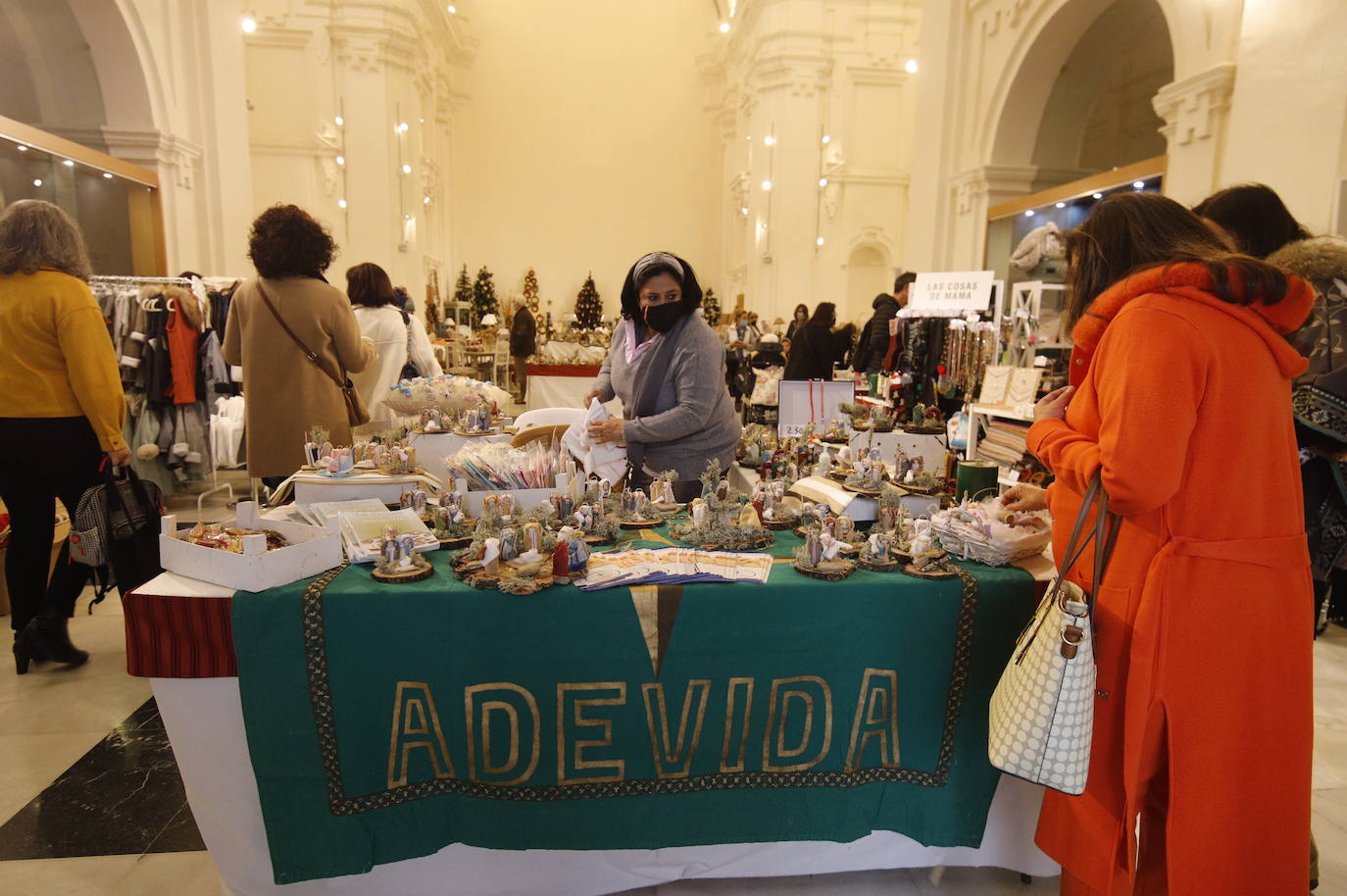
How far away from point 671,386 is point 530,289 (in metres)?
15.4

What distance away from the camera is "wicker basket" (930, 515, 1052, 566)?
6.27ft

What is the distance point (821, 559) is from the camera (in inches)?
74.4

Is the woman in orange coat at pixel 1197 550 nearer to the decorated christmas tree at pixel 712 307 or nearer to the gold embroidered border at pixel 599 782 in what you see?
the gold embroidered border at pixel 599 782

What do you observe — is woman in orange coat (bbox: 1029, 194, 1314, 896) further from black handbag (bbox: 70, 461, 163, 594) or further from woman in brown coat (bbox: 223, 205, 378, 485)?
black handbag (bbox: 70, 461, 163, 594)

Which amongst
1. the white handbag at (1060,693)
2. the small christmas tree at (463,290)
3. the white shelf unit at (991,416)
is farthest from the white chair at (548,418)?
the small christmas tree at (463,290)

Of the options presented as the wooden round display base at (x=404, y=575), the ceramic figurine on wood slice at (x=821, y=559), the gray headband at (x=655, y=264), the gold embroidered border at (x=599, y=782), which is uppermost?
the gray headband at (x=655, y=264)

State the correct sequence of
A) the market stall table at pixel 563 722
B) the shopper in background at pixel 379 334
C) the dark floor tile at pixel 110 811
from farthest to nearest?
the shopper in background at pixel 379 334 < the dark floor tile at pixel 110 811 < the market stall table at pixel 563 722

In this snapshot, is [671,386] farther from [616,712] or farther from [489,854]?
[489,854]

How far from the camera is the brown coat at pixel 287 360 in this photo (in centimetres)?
316

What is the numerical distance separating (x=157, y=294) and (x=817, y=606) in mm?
5455

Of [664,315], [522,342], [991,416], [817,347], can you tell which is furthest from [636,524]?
[522,342]

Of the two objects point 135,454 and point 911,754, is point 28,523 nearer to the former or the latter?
point 135,454

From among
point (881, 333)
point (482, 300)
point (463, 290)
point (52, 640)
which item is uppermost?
point (463, 290)

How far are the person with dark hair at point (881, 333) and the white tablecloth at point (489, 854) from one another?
5252mm
